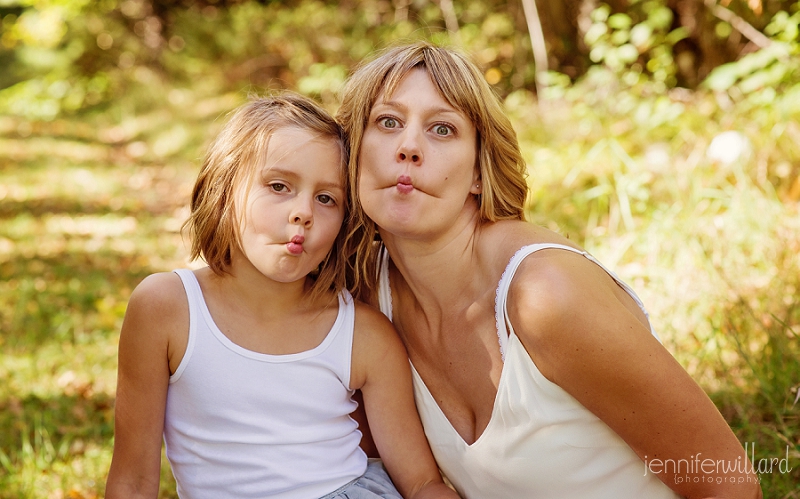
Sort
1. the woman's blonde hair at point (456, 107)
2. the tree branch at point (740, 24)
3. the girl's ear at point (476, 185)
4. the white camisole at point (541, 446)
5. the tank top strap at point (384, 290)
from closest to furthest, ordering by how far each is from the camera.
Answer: the white camisole at point (541, 446) → the woman's blonde hair at point (456, 107) → the girl's ear at point (476, 185) → the tank top strap at point (384, 290) → the tree branch at point (740, 24)

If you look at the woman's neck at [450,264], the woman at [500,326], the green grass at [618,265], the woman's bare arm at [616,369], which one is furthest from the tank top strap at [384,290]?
the green grass at [618,265]

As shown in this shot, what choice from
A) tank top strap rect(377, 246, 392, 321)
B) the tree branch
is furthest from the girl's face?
the tree branch

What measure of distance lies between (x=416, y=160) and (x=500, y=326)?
49cm

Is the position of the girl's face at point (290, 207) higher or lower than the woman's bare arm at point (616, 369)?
higher

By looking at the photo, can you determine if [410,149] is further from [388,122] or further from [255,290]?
[255,290]

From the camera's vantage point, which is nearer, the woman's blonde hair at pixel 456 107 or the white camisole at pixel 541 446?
the white camisole at pixel 541 446

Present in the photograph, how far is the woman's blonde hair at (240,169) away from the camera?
2.07 metres

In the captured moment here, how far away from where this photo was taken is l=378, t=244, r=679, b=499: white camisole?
190cm

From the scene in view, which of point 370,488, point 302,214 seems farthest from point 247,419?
point 302,214

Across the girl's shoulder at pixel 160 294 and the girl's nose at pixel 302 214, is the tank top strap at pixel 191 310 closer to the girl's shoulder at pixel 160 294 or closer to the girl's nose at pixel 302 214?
the girl's shoulder at pixel 160 294

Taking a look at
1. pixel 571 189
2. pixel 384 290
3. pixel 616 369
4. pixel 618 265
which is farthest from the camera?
pixel 571 189

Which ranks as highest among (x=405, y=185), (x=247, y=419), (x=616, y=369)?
(x=405, y=185)

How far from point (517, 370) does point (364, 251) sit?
601 millimetres

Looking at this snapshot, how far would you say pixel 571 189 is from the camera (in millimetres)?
5043
